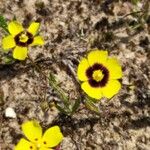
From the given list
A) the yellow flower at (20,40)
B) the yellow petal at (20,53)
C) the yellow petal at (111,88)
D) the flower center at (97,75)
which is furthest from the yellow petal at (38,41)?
the yellow petal at (111,88)

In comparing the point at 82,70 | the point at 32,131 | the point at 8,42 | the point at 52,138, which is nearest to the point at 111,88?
the point at 82,70

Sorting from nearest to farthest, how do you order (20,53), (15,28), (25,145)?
(25,145) < (20,53) < (15,28)

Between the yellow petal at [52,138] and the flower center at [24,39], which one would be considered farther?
the flower center at [24,39]

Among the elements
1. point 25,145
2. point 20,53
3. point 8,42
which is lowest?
point 25,145

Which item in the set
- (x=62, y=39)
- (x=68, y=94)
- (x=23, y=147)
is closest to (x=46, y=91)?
(x=68, y=94)

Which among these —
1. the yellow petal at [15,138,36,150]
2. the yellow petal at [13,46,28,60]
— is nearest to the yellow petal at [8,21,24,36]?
the yellow petal at [13,46,28,60]

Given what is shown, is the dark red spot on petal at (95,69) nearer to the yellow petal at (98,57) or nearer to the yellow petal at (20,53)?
the yellow petal at (98,57)

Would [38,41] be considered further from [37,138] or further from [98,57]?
[37,138]
